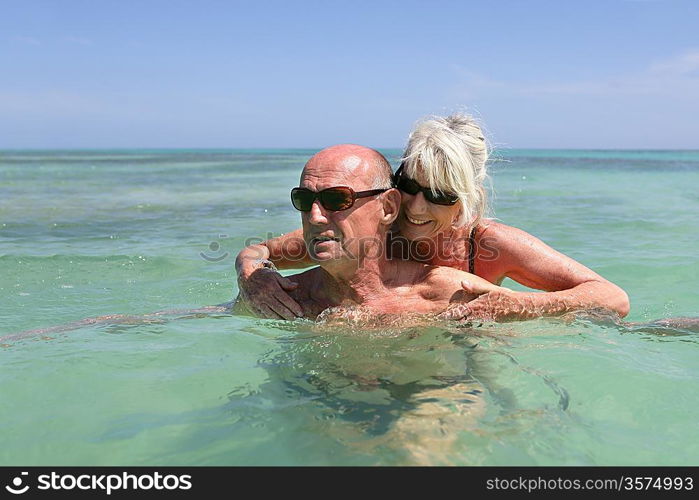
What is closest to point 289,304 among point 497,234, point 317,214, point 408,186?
point 317,214

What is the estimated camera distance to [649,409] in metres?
3.47

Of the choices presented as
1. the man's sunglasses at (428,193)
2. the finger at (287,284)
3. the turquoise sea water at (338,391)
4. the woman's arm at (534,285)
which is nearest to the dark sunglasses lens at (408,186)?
the man's sunglasses at (428,193)

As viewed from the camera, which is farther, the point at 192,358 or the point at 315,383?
the point at 192,358

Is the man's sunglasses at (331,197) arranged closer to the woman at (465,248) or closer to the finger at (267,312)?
the woman at (465,248)

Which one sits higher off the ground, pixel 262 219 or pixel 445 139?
pixel 445 139

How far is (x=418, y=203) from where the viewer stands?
4.07 m

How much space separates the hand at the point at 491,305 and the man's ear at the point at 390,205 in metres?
0.58

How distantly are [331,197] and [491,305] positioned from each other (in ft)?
3.76

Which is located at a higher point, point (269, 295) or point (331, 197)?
point (331, 197)

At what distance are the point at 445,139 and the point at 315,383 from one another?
5.37ft

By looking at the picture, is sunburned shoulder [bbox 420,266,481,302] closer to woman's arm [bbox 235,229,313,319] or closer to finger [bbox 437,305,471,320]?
finger [bbox 437,305,471,320]

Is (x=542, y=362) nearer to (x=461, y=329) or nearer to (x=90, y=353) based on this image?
(x=461, y=329)

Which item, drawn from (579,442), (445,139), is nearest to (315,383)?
(579,442)

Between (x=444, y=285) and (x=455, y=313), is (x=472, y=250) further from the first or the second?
(x=455, y=313)
